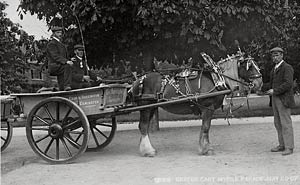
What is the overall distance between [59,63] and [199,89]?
8.87ft

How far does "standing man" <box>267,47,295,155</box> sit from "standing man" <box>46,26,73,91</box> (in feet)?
12.5

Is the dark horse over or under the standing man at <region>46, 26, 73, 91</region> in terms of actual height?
under

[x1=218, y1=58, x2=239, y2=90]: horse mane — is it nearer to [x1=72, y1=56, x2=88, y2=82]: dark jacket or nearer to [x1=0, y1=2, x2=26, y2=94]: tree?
[x1=72, y1=56, x2=88, y2=82]: dark jacket

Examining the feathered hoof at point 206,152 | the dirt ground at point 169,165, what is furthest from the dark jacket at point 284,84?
the feathered hoof at point 206,152

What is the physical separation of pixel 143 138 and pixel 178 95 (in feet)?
3.55

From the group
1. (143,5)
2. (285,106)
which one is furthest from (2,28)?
(285,106)

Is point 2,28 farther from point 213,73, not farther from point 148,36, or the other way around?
point 213,73

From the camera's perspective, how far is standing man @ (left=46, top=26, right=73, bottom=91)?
7.67 meters

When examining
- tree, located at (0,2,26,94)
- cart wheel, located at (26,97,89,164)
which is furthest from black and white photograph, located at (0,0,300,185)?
tree, located at (0,2,26,94)

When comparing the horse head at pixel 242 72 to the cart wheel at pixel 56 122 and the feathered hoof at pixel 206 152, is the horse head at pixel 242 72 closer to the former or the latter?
the feathered hoof at pixel 206 152

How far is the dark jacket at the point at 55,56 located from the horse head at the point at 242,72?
10.2 ft

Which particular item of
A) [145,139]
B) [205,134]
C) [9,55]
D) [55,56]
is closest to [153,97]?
[145,139]

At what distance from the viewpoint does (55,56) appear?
765 centimetres

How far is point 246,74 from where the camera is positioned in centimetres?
837
